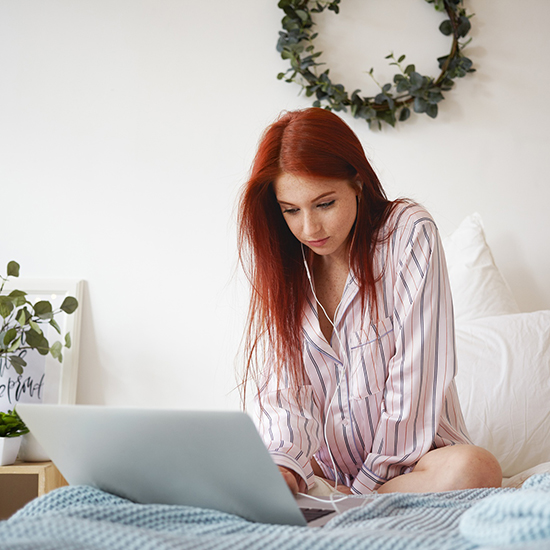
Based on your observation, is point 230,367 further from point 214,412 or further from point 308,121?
point 214,412

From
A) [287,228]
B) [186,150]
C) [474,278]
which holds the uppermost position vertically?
[186,150]

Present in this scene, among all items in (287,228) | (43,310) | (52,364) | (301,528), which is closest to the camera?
(301,528)

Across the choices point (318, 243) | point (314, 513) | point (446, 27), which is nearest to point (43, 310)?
point (318, 243)

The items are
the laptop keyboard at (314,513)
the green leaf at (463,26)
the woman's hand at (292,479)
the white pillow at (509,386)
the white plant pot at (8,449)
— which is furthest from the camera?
the green leaf at (463,26)

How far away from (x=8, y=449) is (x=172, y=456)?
117cm

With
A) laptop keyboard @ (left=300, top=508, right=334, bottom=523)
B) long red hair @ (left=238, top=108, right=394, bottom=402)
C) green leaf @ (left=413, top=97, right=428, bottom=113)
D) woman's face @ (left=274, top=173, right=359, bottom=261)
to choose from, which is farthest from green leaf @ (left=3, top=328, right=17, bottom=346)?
green leaf @ (left=413, top=97, right=428, bottom=113)

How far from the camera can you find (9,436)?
158 centimetres

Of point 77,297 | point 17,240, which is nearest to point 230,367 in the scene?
point 77,297

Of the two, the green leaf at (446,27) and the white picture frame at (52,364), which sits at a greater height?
the green leaf at (446,27)

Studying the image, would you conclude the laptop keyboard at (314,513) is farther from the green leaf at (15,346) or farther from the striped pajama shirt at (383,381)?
the green leaf at (15,346)

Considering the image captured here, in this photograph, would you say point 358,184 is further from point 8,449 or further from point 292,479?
point 8,449

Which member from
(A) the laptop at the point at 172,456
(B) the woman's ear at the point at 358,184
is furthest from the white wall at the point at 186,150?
(A) the laptop at the point at 172,456

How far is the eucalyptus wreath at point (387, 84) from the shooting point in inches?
72.6

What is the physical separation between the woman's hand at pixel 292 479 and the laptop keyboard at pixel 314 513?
0.53 ft
